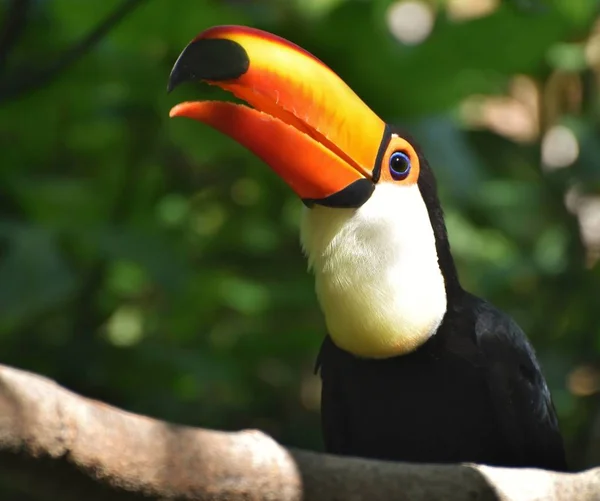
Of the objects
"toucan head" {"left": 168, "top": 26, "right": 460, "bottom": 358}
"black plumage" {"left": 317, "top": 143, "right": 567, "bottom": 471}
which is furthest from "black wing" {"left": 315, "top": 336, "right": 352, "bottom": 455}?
"toucan head" {"left": 168, "top": 26, "right": 460, "bottom": 358}

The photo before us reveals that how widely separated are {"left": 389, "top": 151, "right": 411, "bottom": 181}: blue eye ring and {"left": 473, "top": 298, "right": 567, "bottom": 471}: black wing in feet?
1.33

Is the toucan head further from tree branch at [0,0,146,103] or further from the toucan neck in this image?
tree branch at [0,0,146,103]

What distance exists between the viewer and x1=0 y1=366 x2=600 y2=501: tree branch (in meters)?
1.37

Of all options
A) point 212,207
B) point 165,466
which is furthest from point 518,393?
point 212,207

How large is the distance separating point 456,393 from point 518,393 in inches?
7.2

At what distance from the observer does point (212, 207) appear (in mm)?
4168

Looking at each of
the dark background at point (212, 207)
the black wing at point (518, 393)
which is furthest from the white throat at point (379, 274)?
the dark background at point (212, 207)

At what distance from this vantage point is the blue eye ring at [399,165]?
2611 millimetres

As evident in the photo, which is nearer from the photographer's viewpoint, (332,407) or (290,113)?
(290,113)

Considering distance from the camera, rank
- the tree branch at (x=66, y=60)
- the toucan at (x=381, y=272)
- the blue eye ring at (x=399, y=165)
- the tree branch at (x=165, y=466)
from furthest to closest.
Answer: the tree branch at (x=66, y=60) → the blue eye ring at (x=399, y=165) → the toucan at (x=381, y=272) → the tree branch at (x=165, y=466)

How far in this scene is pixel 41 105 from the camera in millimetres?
3521

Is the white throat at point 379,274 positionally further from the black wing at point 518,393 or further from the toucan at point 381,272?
the black wing at point 518,393

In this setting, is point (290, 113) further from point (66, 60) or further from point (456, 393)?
point (456, 393)

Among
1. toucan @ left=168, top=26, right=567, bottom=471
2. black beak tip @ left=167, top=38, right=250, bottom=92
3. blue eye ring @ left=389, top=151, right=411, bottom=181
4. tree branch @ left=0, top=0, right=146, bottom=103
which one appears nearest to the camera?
black beak tip @ left=167, top=38, right=250, bottom=92
